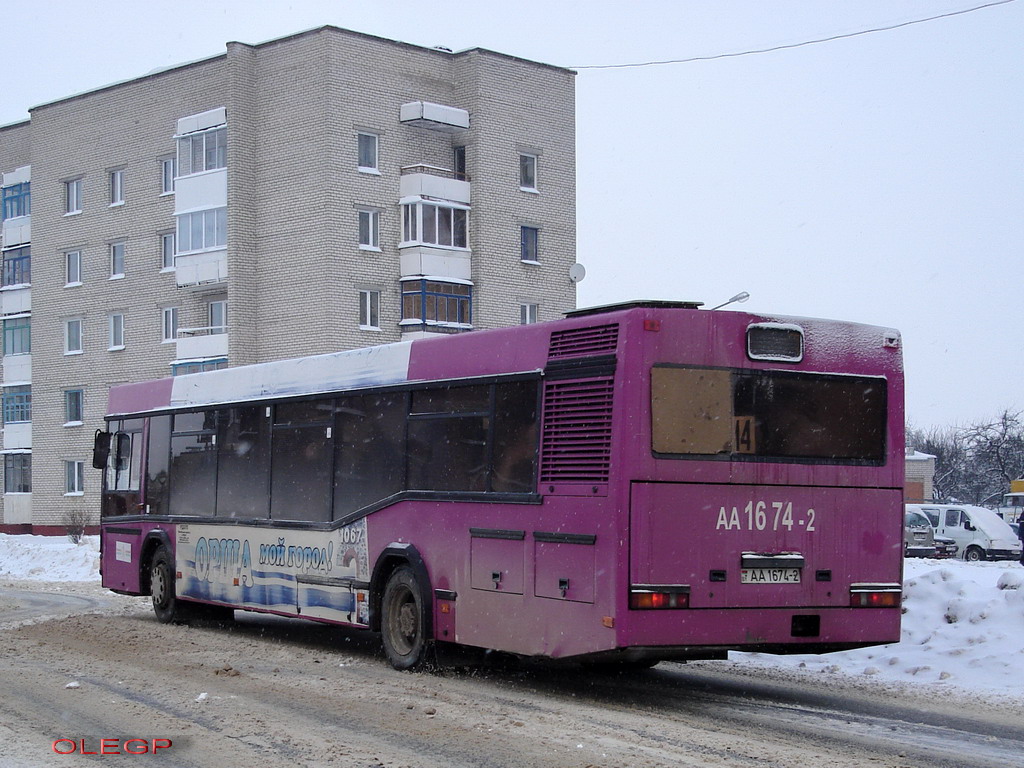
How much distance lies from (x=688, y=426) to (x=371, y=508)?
3.99 metres

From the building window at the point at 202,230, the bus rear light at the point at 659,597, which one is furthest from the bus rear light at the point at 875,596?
the building window at the point at 202,230

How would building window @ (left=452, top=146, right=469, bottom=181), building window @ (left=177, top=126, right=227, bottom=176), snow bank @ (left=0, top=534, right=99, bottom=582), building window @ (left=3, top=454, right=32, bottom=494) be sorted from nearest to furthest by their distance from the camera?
snow bank @ (left=0, top=534, right=99, bottom=582) < building window @ (left=177, top=126, right=227, bottom=176) < building window @ (left=452, top=146, right=469, bottom=181) < building window @ (left=3, top=454, right=32, bottom=494)

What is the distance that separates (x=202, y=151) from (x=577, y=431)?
1646 inches

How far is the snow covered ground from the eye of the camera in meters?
12.1

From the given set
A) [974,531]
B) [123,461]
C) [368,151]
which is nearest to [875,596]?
[123,461]

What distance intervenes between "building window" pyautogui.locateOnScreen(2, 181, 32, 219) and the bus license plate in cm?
5498

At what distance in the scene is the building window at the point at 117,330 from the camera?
54.3 metres

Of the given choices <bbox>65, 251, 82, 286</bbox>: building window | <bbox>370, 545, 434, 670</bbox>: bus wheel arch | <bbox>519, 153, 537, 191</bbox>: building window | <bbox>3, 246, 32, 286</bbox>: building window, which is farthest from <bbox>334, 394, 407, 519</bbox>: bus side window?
<bbox>3, 246, 32, 286</bbox>: building window

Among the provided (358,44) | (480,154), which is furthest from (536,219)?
(358,44)

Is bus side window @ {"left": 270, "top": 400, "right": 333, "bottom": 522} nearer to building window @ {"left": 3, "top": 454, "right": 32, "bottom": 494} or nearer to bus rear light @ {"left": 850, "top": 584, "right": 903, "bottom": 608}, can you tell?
bus rear light @ {"left": 850, "top": 584, "right": 903, "bottom": 608}

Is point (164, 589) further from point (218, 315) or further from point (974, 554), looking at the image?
point (218, 315)

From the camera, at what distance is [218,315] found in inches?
1982

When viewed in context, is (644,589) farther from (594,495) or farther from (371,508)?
(371,508)

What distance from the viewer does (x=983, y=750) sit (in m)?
8.64
